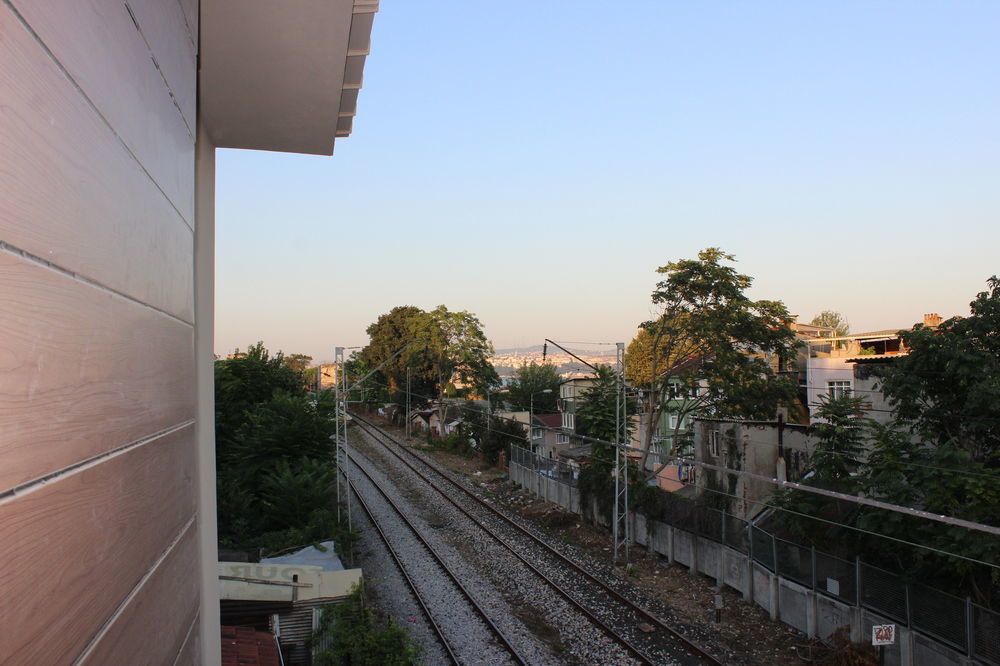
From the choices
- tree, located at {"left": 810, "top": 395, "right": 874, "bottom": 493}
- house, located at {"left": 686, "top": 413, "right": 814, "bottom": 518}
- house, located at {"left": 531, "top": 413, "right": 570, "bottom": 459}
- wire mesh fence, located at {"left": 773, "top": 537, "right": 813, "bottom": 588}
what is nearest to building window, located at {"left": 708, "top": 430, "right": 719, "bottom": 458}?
house, located at {"left": 686, "top": 413, "right": 814, "bottom": 518}

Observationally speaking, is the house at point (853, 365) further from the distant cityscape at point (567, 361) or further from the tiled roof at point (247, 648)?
the tiled roof at point (247, 648)

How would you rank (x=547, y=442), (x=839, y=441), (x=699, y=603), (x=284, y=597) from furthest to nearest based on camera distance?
(x=547, y=442)
(x=839, y=441)
(x=699, y=603)
(x=284, y=597)

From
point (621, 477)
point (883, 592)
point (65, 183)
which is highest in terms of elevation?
point (65, 183)

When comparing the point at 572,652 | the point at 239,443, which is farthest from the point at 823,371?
the point at 239,443

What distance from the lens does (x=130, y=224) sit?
6.47ft

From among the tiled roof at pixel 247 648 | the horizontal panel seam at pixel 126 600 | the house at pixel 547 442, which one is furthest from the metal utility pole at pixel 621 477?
the house at pixel 547 442

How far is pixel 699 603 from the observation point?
56.3 ft

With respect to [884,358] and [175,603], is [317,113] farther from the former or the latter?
[884,358]

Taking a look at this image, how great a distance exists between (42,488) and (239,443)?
25.8 metres

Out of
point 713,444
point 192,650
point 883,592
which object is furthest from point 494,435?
point 192,650

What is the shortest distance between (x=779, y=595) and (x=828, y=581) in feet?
5.56

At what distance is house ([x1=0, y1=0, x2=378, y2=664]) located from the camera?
1.20 metres

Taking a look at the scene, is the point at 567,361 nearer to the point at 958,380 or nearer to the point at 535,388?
the point at 535,388

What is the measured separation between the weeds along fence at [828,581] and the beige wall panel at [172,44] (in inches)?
546
